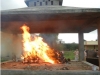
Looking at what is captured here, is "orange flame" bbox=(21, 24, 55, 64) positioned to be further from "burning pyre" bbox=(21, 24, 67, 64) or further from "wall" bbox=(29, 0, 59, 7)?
"wall" bbox=(29, 0, 59, 7)

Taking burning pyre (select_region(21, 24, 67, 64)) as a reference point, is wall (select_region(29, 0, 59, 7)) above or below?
above

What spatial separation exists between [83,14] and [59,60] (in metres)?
5.78

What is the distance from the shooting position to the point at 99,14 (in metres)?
7.76

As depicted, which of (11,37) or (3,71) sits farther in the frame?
(11,37)

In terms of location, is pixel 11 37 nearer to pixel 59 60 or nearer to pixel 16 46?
pixel 16 46

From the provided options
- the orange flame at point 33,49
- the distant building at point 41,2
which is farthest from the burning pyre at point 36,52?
the distant building at point 41,2

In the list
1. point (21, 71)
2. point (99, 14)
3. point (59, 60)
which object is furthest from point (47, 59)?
point (99, 14)

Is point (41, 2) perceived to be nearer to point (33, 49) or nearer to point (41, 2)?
point (41, 2)

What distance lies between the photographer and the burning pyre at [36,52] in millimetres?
12585

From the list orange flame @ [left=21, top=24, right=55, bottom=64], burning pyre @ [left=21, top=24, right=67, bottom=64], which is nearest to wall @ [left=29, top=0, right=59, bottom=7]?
burning pyre @ [left=21, top=24, right=67, bottom=64]

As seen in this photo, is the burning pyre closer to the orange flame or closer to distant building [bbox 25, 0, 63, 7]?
the orange flame

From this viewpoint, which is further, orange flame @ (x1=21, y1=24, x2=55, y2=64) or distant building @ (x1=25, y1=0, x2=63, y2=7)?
distant building @ (x1=25, y1=0, x2=63, y2=7)

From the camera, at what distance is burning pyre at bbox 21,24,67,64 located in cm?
1259

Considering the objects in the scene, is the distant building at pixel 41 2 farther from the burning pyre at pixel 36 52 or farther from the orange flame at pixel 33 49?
the orange flame at pixel 33 49
